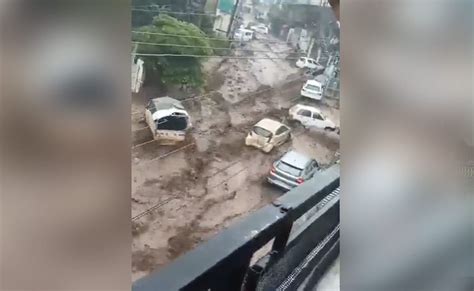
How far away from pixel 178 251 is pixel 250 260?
8.8 inches

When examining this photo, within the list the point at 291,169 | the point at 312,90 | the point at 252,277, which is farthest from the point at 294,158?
the point at 252,277

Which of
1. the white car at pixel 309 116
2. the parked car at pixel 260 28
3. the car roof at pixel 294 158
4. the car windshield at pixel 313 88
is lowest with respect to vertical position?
the car roof at pixel 294 158

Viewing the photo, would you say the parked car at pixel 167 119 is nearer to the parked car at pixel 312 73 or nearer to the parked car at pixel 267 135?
the parked car at pixel 267 135

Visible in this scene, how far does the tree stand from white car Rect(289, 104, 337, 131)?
10.4 inches

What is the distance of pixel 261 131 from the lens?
1022 mm

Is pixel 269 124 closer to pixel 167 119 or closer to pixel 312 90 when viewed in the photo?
pixel 312 90

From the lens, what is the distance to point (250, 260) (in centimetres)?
104

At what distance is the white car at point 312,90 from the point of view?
1.04 metres

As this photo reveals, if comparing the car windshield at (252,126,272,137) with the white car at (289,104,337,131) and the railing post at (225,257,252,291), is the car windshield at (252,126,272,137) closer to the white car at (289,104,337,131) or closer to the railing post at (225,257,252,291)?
the white car at (289,104,337,131)

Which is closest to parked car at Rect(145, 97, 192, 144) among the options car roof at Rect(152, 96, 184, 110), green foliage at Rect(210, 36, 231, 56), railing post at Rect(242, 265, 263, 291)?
car roof at Rect(152, 96, 184, 110)

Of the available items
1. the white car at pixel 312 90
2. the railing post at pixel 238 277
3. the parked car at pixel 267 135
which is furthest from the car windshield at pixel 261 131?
the railing post at pixel 238 277
